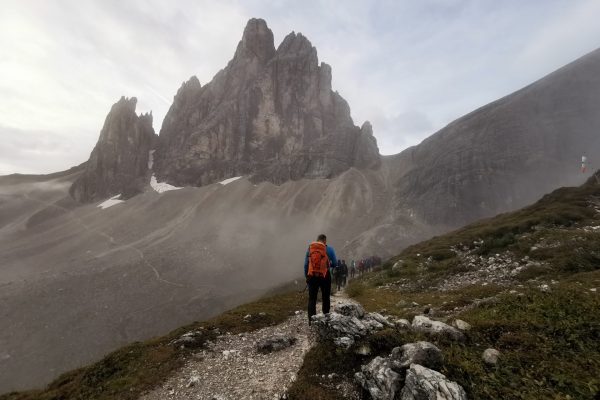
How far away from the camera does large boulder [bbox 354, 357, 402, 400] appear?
7691 mm

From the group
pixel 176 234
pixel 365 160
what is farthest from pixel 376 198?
pixel 176 234

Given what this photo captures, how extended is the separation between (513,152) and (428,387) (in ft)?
394

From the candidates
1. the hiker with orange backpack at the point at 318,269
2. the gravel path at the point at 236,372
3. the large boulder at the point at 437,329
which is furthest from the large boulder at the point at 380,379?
the hiker with orange backpack at the point at 318,269

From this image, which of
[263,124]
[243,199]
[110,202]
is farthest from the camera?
[263,124]

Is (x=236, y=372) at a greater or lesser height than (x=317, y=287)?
lesser

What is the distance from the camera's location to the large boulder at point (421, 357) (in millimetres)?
7926

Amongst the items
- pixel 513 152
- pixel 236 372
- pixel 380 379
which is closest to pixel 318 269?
pixel 236 372

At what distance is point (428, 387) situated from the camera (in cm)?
705

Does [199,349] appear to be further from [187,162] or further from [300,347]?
[187,162]

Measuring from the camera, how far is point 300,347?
38.9 feet

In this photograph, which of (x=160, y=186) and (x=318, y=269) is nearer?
(x=318, y=269)

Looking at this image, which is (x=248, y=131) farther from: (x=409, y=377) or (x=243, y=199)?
(x=409, y=377)

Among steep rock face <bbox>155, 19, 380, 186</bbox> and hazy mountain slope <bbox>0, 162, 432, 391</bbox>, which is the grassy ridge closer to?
hazy mountain slope <bbox>0, 162, 432, 391</bbox>

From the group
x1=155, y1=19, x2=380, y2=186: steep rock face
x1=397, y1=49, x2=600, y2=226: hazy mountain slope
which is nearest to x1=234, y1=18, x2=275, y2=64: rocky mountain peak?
x1=155, y1=19, x2=380, y2=186: steep rock face
